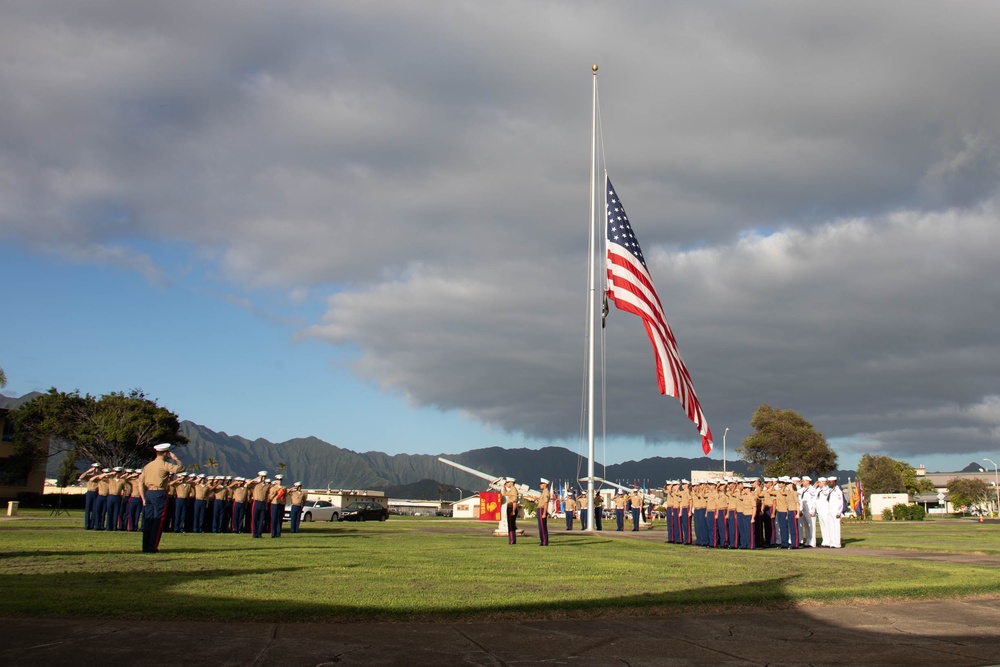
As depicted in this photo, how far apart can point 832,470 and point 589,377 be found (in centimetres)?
5768

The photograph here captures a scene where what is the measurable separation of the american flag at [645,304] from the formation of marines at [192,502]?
11.8m

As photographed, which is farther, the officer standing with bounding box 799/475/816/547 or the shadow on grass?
the officer standing with bounding box 799/475/816/547

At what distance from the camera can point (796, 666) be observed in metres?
5.73

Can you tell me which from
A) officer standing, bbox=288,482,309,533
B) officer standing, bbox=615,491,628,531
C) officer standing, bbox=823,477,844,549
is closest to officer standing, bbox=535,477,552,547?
officer standing, bbox=823,477,844,549

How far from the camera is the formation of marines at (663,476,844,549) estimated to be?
2084cm

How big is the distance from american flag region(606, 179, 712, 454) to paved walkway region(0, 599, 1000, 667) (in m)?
17.3

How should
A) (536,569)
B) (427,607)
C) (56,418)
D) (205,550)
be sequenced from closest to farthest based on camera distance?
1. (427,607)
2. (536,569)
3. (205,550)
4. (56,418)

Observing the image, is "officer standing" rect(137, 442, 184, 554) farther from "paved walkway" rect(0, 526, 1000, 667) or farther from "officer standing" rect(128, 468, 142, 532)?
"officer standing" rect(128, 468, 142, 532)

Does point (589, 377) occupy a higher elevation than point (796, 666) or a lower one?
higher

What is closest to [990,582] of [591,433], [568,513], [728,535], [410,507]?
[728,535]

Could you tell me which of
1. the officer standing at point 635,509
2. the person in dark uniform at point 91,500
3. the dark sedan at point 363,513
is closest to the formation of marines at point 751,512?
the officer standing at point 635,509

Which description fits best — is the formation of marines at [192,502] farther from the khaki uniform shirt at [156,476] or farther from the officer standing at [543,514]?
the khaki uniform shirt at [156,476]

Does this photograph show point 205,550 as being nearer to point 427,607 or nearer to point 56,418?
point 427,607

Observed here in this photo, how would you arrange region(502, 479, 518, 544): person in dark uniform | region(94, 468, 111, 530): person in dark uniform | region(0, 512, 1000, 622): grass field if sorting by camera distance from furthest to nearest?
region(94, 468, 111, 530): person in dark uniform < region(502, 479, 518, 544): person in dark uniform < region(0, 512, 1000, 622): grass field
